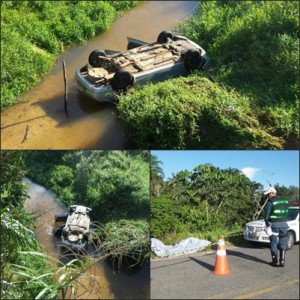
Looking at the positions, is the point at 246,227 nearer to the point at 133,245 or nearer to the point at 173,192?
the point at 173,192

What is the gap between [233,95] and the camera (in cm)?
760

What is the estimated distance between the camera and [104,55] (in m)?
8.38

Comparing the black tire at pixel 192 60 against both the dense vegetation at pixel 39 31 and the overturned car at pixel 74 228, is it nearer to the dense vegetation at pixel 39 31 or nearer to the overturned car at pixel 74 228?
the dense vegetation at pixel 39 31

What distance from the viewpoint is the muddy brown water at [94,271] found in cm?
478

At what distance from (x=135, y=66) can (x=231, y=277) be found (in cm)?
430

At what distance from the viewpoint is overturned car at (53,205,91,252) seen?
4.83m

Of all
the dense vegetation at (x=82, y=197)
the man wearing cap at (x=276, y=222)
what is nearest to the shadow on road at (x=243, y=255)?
the man wearing cap at (x=276, y=222)

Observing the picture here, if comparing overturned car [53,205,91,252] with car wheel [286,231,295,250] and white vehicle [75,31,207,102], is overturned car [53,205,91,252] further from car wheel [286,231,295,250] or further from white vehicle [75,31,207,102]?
white vehicle [75,31,207,102]

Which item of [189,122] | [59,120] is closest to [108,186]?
[189,122]

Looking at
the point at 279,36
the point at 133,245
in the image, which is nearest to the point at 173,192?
the point at 133,245

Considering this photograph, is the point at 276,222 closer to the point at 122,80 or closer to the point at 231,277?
the point at 231,277

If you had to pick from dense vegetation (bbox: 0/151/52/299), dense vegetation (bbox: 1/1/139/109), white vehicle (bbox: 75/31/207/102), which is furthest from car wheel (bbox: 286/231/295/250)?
dense vegetation (bbox: 1/1/139/109)

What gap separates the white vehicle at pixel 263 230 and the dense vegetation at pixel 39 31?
463 cm

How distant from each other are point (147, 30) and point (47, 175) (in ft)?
18.5
